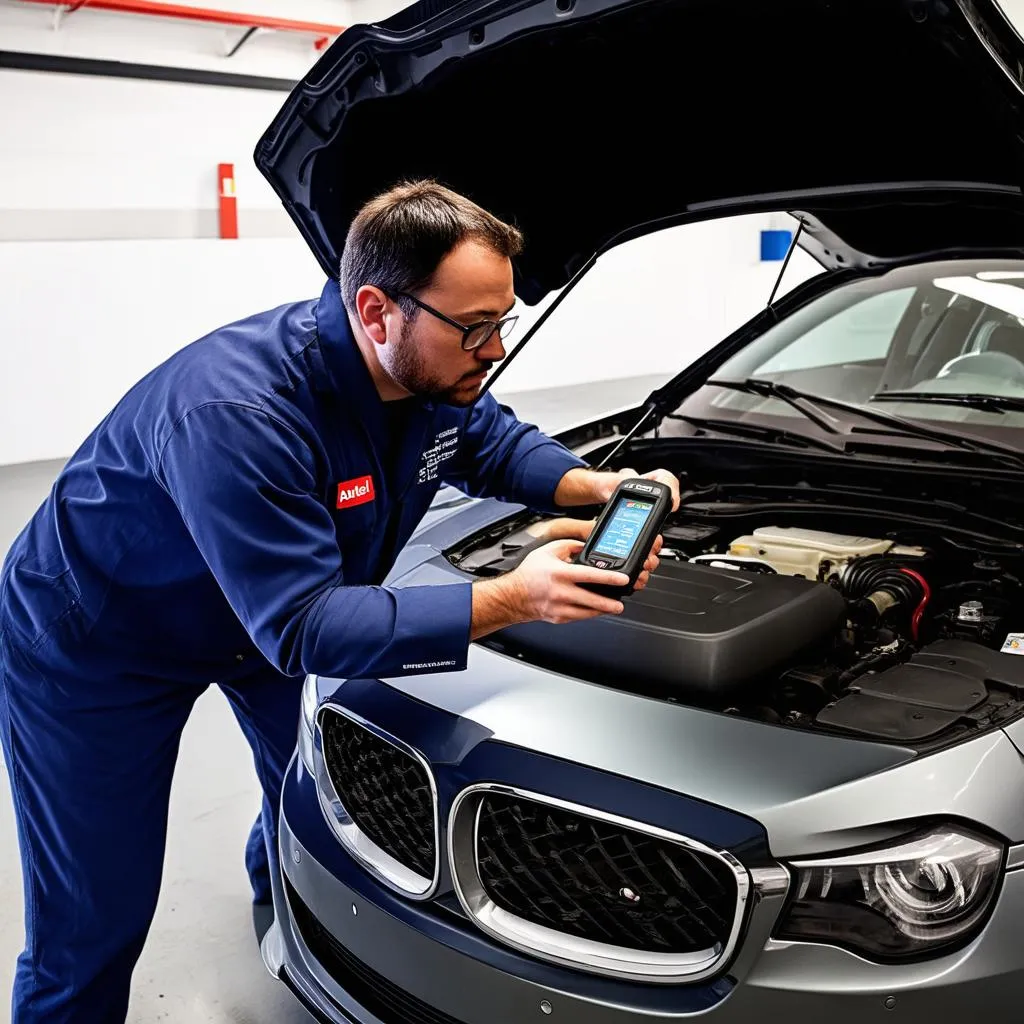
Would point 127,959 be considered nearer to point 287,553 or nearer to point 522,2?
point 287,553

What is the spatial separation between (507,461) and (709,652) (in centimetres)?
62

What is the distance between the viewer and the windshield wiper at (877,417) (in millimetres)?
1970

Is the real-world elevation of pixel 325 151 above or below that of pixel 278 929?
above

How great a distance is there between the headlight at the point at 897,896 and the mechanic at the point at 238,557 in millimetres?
392

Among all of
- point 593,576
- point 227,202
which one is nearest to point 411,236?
point 593,576

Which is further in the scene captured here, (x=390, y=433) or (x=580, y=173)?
(x=580, y=173)

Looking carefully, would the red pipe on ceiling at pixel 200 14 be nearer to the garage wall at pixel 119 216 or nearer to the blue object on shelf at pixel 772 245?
the garage wall at pixel 119 216

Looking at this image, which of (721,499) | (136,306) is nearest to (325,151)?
(721,499)

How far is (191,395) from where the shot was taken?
4.74ft

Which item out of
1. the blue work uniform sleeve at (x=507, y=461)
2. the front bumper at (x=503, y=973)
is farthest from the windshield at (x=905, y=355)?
the front bumper at (x=503, y=973)

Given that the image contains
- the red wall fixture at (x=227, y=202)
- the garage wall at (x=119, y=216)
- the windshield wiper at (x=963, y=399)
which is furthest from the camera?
the red wall fixture at (x=227, y=202)

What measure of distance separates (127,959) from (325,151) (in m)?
1.27

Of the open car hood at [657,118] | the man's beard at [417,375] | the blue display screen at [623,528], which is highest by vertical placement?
the open car hood at [657,118]

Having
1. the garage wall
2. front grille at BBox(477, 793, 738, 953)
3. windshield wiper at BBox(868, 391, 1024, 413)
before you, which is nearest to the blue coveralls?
front grille at BBox(477, 793, 738, 953)
